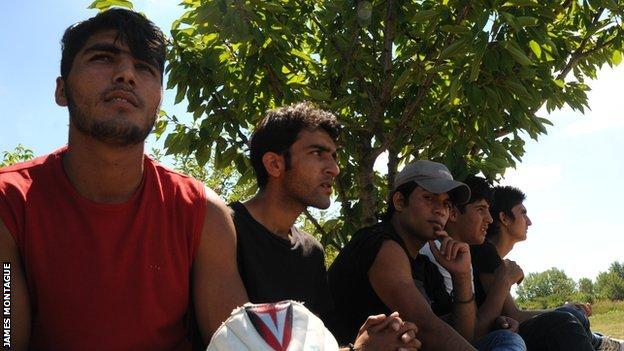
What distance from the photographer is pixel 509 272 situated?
4.60 metres

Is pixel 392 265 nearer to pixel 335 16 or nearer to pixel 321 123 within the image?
pixel 321 123

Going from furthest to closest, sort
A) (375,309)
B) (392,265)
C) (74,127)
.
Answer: (375,309)
(392,265)
(74,127)

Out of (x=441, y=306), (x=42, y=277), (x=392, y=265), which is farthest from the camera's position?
(x=441, y=306)

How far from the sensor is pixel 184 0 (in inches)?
183

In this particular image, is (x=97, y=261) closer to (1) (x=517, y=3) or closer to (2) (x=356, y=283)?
(2) (x=356, y=283)

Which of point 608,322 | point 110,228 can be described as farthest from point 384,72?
point 608,322

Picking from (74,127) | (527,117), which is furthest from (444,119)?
(74,127)

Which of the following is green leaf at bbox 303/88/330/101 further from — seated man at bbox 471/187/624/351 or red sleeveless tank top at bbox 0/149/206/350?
red sleeveless tank top at bbox 0/149/206/350

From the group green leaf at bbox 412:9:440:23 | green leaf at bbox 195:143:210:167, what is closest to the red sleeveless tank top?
green leaf at bbox 412:9:440:23

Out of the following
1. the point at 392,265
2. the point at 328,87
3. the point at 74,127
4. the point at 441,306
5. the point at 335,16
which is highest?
the point at 335,16

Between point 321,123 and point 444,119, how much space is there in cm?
123

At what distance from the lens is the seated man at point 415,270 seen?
3.61m

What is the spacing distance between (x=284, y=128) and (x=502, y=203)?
8.38 feet

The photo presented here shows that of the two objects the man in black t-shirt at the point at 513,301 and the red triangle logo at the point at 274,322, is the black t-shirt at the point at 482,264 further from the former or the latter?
the red triangle logo at the point at 274,322
